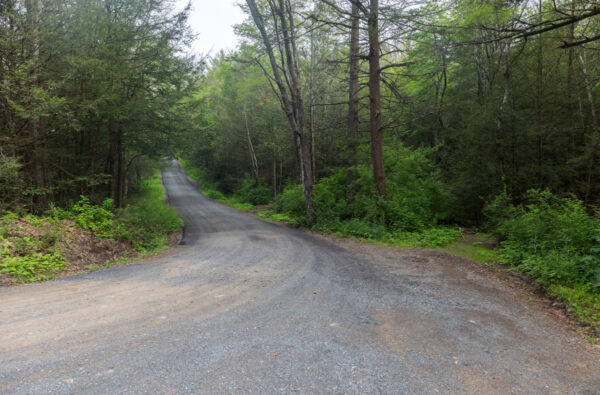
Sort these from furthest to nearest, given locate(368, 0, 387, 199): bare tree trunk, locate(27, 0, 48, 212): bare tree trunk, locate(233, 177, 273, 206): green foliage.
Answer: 1. locate(233, 177, 273, 206): green foliage
2. locate(368, 0, 387, 199): bare tree trunk
3. locate(27, 0, 48, 212): bare tree trunk

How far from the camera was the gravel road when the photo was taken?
8.09ft

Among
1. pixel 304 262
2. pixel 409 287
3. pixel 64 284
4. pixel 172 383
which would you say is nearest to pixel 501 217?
pixel 409 287

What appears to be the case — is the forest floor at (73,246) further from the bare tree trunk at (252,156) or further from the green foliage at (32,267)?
the bare tree trunk at (252,156)

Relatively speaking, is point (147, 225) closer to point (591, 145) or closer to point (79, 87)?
point (79, 87)

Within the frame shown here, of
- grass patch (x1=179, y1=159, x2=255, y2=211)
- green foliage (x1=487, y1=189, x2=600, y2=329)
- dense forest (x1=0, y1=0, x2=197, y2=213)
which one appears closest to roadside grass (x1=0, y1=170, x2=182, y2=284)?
dense forest (x1=0, y1=0, x2=197, y2=213)

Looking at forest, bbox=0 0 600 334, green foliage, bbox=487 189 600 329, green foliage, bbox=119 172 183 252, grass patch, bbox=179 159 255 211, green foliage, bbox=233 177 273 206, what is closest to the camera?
green foliage, bbox=487 189 600 329

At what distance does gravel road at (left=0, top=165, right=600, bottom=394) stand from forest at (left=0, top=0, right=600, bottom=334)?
141 centimetres

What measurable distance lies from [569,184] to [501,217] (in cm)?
357

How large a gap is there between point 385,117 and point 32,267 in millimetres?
12079

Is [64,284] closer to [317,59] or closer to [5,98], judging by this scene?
[5,98]

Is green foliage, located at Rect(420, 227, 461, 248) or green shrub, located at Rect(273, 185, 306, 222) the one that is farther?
green shrub, located at Rect(273, 185, 306, 222)

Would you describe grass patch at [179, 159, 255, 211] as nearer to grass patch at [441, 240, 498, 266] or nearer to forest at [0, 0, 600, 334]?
forest at [0, 0, 600, 334]

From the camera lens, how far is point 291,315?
3.78 meters

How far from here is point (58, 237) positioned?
276 inches
